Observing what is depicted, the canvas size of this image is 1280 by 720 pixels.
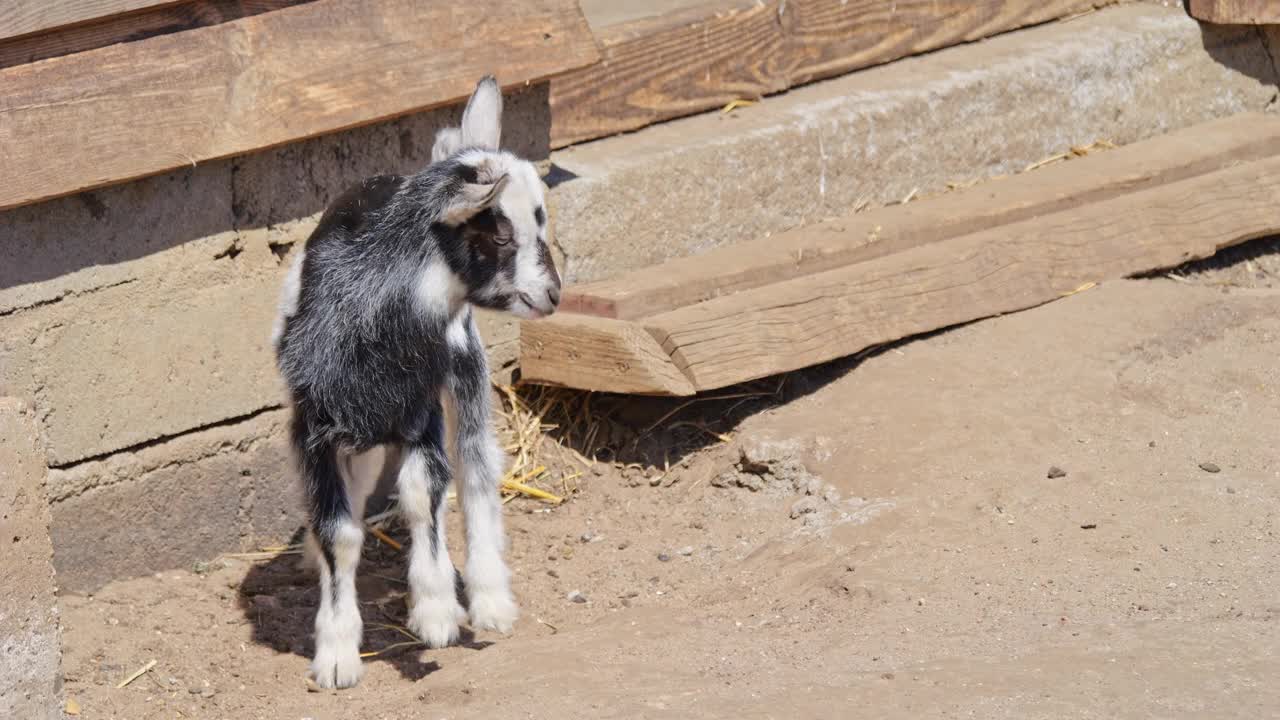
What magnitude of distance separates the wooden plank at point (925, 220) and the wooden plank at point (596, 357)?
137mm

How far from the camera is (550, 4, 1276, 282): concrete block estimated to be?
603 centimetres

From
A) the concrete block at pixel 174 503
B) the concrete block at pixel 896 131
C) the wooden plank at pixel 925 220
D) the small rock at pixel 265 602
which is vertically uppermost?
the concrete block at pixel 896 131

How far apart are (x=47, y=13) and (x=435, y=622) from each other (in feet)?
6.45

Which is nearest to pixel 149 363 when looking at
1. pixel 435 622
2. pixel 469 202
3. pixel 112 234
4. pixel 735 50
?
pixel 112 234

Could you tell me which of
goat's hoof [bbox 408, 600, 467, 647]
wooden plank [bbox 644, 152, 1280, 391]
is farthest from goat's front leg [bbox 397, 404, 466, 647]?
wooden plank [bbox 644, 152, 1280, 391]

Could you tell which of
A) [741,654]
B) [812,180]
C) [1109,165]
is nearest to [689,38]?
[812,180]

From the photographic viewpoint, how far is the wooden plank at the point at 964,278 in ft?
18.0

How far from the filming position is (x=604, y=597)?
5113mm

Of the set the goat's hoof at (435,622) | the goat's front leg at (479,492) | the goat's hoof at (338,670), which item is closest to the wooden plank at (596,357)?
the goat's front leg at (479,492)

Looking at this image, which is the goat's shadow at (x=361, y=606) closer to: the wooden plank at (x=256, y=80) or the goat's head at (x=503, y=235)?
the goat's head at (x=503, y=235)

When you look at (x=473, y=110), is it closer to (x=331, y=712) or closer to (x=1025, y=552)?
(x=331, y=712)

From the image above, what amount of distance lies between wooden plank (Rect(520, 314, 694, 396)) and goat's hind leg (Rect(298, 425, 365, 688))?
114cm

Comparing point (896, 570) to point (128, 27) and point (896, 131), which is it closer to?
point (896, 131)

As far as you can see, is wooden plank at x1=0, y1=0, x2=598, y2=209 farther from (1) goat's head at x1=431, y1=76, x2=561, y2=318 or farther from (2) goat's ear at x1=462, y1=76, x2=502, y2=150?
(1) goat's head at x1=431, y1=76, x2=561, y2=318
